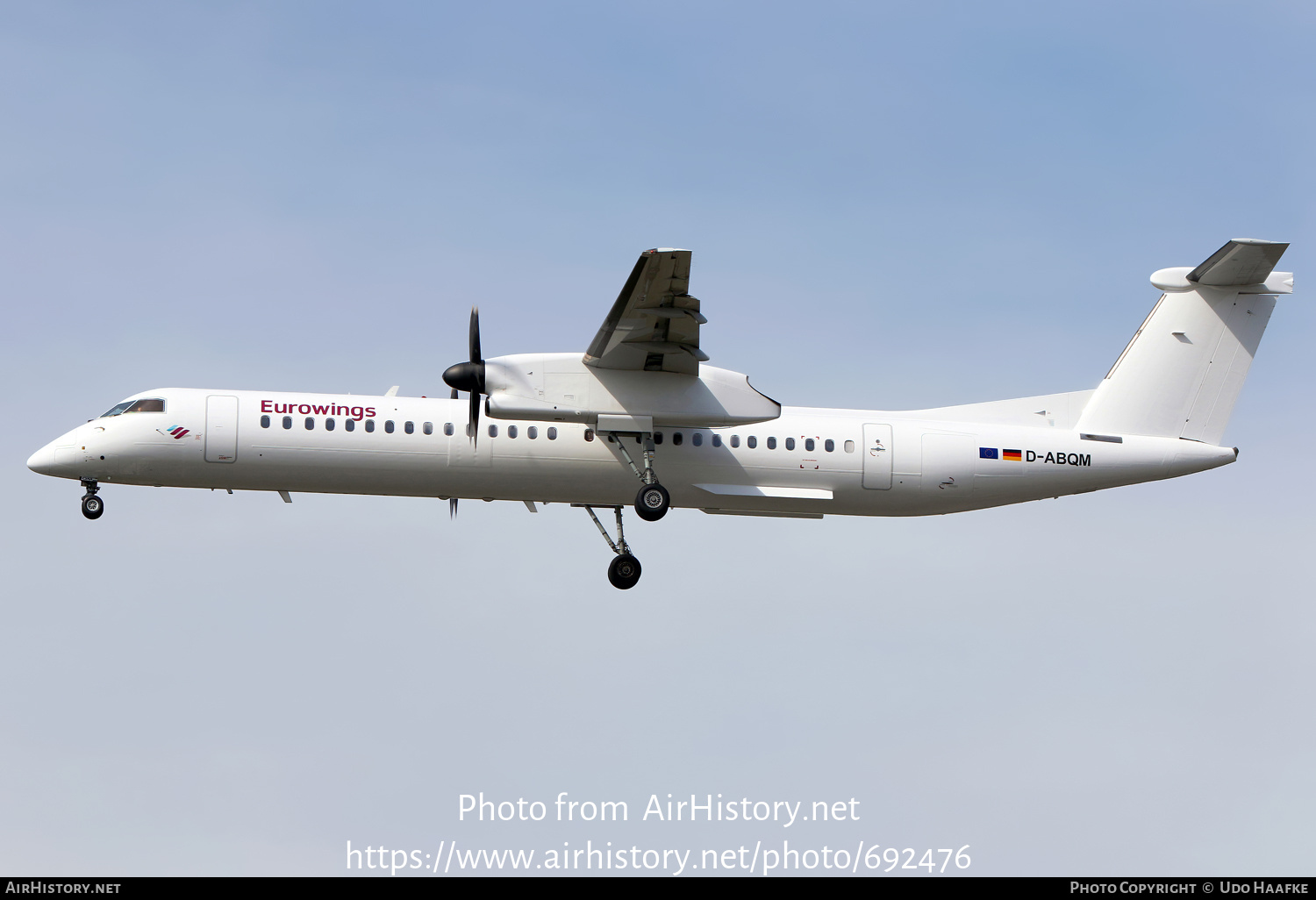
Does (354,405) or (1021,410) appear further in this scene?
(1021,410)

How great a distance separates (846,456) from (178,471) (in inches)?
456

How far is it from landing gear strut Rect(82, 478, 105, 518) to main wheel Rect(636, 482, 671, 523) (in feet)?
30.5

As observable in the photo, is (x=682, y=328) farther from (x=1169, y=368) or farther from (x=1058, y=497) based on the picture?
(x=1169, y=368)

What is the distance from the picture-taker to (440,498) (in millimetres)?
24047

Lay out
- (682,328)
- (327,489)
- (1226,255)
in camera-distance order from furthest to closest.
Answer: (1226,255) < (327,489) < (682,328)

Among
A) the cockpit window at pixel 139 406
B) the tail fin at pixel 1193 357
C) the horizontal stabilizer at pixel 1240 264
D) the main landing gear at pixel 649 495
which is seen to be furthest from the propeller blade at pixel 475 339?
the horizontal stabilizer at pixel 1240 264

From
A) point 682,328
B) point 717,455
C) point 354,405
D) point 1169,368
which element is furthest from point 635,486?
point 1169,368

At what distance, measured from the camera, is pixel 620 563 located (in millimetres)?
25109

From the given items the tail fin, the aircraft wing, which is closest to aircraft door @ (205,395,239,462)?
the aircraft wing

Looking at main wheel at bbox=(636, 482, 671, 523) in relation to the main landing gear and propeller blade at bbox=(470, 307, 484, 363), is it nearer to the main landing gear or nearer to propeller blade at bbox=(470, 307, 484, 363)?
the main landing gear

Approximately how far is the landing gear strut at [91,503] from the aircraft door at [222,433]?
7.29 ft

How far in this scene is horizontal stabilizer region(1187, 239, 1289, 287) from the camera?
24.9 metres

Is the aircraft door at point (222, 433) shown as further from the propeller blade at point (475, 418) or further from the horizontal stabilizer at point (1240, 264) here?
the horizontal stabilizer at point (1240, 264)

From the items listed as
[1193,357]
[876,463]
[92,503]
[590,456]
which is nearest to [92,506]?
[92,503]
